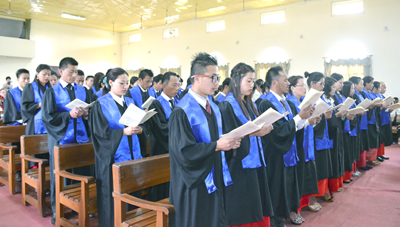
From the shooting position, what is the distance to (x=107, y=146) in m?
2.79

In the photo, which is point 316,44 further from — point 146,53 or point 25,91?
point 25,91

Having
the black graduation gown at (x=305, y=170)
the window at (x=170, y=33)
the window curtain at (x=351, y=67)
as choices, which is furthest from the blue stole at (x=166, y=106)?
the window at (x=170, y=33)

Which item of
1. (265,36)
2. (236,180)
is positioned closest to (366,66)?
(265,36)

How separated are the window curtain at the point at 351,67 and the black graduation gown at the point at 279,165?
981 centimetres

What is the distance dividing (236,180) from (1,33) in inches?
627

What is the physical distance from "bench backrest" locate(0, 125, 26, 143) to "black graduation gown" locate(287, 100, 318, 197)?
428 centimetres

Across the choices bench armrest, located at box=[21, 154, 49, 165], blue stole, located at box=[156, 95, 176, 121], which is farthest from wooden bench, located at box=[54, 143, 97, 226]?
blue stole, located at box=[156, 95, 176, 121]

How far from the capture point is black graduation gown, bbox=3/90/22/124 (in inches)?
205

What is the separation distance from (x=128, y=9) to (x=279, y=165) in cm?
1253

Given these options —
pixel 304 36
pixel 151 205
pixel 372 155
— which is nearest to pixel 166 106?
pixel 151 205

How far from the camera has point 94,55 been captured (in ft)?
57.8

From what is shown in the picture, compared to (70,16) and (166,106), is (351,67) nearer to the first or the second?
(166,106)

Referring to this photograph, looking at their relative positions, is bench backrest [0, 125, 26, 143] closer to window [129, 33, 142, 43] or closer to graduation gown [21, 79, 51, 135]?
graduation gown [21, 79, 51, 135]

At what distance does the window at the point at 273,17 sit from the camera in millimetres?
12922
